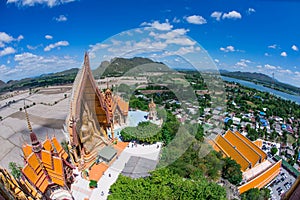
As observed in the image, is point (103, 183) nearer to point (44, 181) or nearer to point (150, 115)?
point (44, 181)

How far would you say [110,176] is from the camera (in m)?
10.8

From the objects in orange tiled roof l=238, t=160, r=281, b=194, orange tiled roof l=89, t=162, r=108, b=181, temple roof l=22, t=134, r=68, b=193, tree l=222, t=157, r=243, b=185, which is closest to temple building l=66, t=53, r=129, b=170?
orange tiled roof l=89, t=162, r=108, b=181

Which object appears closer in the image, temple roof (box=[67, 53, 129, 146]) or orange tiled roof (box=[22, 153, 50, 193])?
orange tiled roof (box=[22, 153, 50, 193])

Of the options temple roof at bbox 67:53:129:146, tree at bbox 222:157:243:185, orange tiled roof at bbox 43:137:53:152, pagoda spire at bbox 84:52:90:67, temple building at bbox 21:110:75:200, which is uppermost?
pagoda spire at bbox 84:52:90:67

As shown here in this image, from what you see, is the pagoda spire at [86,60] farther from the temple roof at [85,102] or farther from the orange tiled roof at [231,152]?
the orange tiled roof at [231,152]

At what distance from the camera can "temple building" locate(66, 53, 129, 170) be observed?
32.8 feet

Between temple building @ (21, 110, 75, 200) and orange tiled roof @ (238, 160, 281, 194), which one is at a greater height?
temple building @ (21, 110, 75, 200)

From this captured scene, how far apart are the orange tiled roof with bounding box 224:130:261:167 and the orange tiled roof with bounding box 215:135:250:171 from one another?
0.87m

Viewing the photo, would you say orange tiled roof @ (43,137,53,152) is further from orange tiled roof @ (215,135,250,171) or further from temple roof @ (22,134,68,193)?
orange tiled roof @ (215,135,250,171)

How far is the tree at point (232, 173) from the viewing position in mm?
11209

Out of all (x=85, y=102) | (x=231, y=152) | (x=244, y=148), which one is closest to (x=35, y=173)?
(x=85, y=102)

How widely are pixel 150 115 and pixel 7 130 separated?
1839 centimetres

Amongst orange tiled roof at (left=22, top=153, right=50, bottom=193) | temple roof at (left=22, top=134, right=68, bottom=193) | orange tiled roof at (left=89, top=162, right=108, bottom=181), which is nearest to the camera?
orange tiled roof at (left=22, top=153, right=50, bottom=193)

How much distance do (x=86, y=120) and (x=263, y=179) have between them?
12573 millimetres
